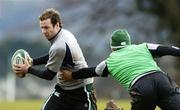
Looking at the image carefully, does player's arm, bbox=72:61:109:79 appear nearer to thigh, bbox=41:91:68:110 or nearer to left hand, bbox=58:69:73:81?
left hand, bbox=58:69:73:81

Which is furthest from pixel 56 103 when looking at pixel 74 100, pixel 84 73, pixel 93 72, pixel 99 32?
pixel 99 32

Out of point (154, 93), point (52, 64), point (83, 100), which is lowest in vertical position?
point (83, 100)

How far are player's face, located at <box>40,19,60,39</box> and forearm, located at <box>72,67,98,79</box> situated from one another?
0.62 meters

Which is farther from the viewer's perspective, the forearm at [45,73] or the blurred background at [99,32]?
the blurred background at [99,32]

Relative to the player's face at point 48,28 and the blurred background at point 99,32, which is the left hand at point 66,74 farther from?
the blurred background at point 99,32

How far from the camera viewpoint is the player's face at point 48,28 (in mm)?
12383

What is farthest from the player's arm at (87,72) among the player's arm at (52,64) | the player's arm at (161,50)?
the player's arm at (161,50)

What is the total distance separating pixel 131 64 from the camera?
37.5 feet

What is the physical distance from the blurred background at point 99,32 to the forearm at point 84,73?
2200 cm

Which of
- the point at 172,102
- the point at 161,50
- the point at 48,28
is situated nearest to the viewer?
the point at 172,102

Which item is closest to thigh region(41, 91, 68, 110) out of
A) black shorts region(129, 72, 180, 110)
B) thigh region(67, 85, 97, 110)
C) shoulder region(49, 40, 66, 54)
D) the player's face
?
thigh region(67, 85, 97, 110)

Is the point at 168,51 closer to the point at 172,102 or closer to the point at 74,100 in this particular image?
the point at 172,102

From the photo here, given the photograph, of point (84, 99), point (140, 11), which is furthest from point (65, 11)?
point (84, 99)

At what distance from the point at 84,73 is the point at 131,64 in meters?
1.05
